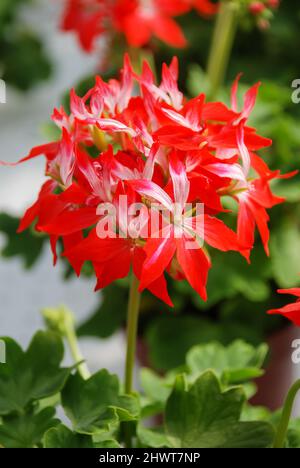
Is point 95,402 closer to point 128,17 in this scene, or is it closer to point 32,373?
point 32,373

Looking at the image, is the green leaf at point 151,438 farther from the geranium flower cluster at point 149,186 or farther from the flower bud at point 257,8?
the flower bud at point 257,8

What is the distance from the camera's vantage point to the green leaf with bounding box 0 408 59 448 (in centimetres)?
55

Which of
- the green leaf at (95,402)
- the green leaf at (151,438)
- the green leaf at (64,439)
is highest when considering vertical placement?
the green leaf at (95,402)

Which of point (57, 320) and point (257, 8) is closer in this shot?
point (57, 320)

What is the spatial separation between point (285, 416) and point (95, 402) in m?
0.13

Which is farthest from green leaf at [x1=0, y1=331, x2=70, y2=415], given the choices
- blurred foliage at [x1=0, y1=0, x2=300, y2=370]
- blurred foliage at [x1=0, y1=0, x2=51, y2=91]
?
blurred foliage at [x1=0, y1=0, x2=51, y2=91]

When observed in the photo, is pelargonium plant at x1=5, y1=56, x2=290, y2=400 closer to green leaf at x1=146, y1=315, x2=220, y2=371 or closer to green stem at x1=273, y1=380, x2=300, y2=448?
green stem at x1=273, y1=380, x2=300, y2=448

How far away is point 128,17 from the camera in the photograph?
950 millimetres

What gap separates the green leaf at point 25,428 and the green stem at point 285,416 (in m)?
0.15

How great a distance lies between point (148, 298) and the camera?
983 millimetres

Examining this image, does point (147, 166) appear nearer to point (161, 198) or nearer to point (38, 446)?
point (161, 198)

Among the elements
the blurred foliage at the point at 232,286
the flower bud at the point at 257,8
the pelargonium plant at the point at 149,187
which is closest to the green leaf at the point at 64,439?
the pelargonium plant at the point at 149,187

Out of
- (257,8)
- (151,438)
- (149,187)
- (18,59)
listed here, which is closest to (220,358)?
(151,438)

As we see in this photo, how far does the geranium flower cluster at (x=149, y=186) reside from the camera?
44 centimetres
